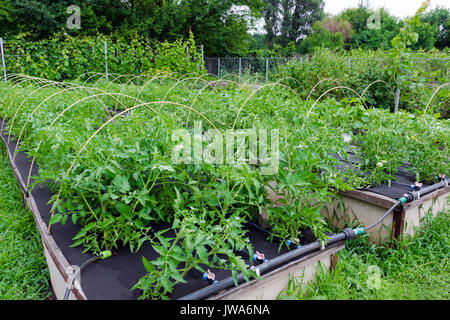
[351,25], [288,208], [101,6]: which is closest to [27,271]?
[288,208]

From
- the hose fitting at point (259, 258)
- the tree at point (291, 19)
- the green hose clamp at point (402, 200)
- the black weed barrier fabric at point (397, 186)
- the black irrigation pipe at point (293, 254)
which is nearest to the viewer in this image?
the black irrigation pipe at point (293, 254)

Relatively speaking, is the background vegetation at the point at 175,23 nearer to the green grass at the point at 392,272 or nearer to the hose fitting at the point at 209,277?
the green grass at the point at 392,272

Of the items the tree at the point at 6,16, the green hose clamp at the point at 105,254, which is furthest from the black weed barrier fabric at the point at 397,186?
the tree at the point at 6,16

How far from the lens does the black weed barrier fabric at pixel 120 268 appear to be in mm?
1578

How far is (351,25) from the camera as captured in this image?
33.2 m

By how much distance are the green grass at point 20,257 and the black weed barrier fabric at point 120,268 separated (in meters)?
0.37

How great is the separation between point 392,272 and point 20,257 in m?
2.54

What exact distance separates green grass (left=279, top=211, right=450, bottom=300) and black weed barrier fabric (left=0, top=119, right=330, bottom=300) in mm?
272

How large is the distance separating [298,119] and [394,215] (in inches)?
46.2

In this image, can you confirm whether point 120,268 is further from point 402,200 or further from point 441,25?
point 441,25

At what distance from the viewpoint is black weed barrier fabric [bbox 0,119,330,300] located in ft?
5.18

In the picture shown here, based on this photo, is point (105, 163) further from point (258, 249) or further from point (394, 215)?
point (394, 215)

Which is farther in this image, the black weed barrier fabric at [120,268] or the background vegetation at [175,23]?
the background vegetation at [175,23]

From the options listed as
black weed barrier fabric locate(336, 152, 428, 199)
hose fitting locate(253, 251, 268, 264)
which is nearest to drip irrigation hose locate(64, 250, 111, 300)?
hose fitting locate(253, 251, 268, 264)
